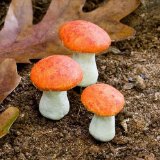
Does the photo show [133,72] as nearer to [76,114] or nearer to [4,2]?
[76,114]

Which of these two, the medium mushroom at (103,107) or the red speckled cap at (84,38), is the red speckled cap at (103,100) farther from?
the red speckled cap at (84,38)

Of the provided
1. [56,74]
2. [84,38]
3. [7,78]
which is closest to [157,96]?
[84,38]

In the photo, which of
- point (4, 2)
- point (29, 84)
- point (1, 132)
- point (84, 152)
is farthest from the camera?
point (4, 2)

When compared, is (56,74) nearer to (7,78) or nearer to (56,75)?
(56,75)

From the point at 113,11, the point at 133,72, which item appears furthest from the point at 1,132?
the point at 113,11

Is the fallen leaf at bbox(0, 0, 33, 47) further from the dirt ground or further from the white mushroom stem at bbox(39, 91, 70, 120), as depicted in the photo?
the white mushroom stem at bbox(39, 91, 70, 120)

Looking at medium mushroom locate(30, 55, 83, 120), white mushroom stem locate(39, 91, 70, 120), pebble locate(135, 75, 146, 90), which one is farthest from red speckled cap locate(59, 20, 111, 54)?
pebble locate(135, 75, 146, 90)
